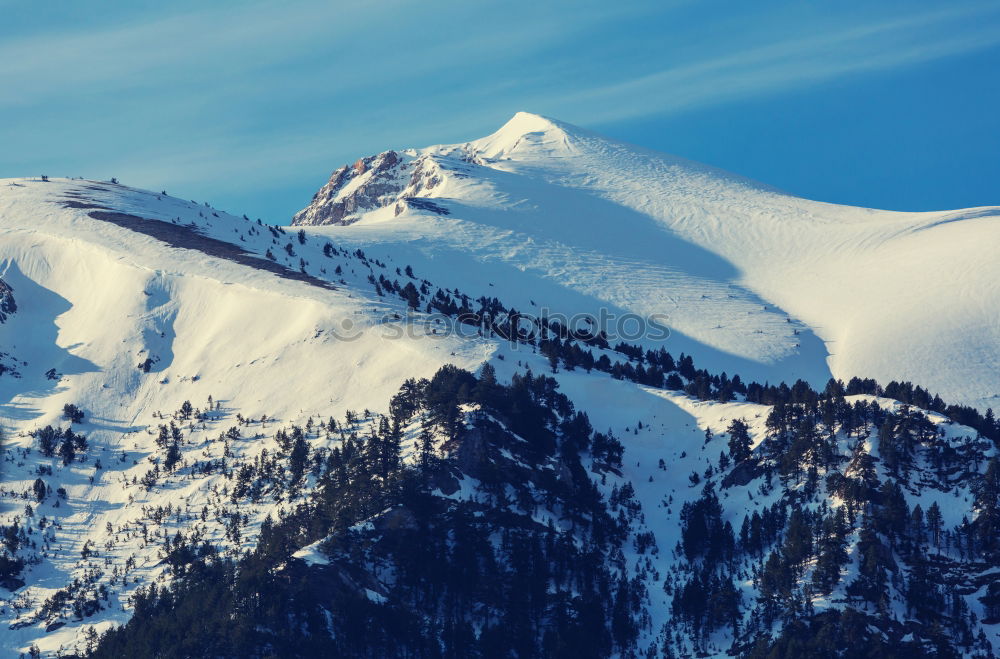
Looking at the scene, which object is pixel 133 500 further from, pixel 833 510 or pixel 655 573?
pixel 833 510

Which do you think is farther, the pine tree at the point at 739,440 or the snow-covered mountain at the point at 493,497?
the pine tree at the point at 739,440

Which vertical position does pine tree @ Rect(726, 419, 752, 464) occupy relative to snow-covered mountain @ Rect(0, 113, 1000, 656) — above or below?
above

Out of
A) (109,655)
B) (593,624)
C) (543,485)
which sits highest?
(543,485)

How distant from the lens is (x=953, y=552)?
153 metres

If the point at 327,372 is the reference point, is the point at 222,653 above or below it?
below

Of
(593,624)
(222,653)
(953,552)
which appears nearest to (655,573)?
(593,624)

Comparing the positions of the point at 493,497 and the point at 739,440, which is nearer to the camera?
the point at 493,497

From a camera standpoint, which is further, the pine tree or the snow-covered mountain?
the pine tree

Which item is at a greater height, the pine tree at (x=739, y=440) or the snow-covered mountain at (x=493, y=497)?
the pine tree at (x=739, y=440)

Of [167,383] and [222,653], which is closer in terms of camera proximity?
[222,653]

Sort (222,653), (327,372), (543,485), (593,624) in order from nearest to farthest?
(222,653) < (593,624) < (543,485) < (327,372)

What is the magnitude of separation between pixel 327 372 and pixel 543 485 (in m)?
35.8

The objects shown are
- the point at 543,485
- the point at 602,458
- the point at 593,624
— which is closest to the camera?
the point at 593,624

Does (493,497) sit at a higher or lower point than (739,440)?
lower
